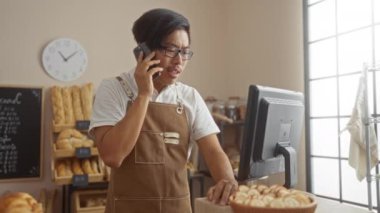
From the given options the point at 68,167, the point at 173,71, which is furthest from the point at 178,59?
the point at 68,167

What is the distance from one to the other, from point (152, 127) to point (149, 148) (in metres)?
0.08

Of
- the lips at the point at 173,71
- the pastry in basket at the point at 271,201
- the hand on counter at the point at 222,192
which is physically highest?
the lips at the point at 173,71

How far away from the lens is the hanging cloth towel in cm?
218

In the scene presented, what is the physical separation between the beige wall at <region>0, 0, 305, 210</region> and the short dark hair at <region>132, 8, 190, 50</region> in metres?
1.91

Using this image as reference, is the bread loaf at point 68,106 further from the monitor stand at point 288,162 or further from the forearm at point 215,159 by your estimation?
the monitor stand at point 288,162

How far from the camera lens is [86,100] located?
296cm

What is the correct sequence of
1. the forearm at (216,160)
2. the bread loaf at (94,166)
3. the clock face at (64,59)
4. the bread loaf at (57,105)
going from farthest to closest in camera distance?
the clock face at (64,59), the bread loaf at (57,105), the bread loaf at (94,166), the forearm at (216,160)

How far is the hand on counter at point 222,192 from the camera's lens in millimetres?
975

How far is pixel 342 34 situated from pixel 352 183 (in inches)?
41.8

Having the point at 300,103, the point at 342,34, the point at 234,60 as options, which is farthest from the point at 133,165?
the point at 234,60

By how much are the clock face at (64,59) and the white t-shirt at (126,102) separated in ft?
6.61

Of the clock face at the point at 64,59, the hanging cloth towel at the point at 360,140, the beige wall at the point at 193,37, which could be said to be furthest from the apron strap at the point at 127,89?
the clock face at the point at 64,59

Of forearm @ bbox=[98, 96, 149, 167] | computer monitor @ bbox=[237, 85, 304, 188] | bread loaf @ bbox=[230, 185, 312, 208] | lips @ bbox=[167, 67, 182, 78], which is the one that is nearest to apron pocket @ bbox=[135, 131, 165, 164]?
forearm @ bbox=[98, 96, 149, 167]

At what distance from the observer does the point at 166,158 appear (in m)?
1.33
